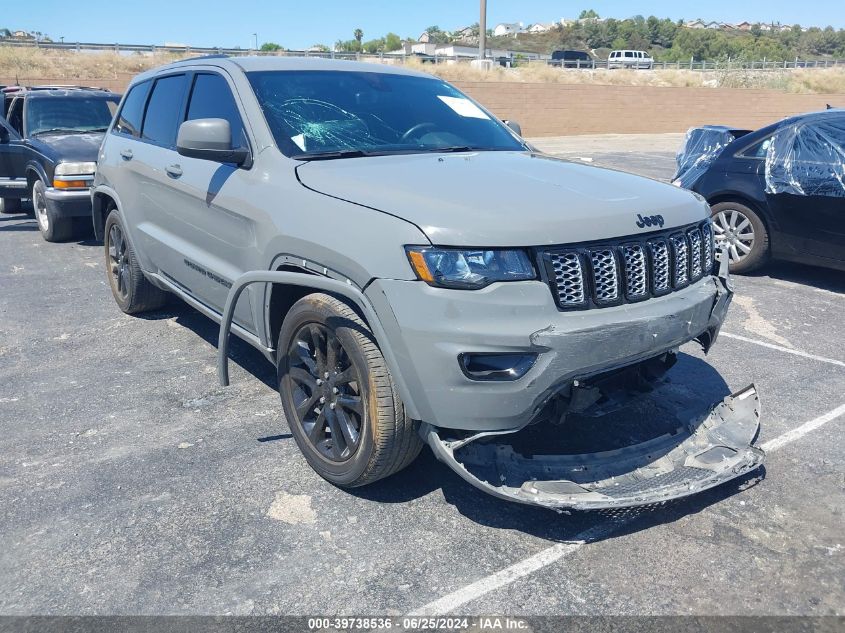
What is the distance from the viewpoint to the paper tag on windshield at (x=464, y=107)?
452cm

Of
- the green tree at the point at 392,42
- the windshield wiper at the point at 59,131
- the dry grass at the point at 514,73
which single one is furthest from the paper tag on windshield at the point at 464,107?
the green tree at the point at 392,42

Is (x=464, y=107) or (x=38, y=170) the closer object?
(x=464, y=107)

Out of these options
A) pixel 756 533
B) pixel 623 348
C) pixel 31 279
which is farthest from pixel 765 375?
pixel 31 279

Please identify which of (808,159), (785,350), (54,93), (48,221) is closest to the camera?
(785,350)

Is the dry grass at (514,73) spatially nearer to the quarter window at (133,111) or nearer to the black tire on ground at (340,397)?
the quarter window at (133,111)

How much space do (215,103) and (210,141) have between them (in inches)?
31.4

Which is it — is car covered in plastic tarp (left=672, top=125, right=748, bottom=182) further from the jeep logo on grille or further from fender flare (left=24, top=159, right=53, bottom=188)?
fender flare (left=24, top=159, right=53, bottom=188)

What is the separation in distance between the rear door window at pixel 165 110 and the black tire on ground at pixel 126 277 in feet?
2.80

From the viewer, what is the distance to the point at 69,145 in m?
8.91

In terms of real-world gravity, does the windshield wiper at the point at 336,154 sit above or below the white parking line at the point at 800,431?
above

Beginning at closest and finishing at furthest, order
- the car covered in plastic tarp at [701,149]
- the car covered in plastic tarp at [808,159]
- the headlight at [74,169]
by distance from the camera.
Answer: the car covered in plastic tarp at [808,159], the car covered in plastic tarp at [701,149], the headlight at [74,169]

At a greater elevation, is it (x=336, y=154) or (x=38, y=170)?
(x=336, y=154)

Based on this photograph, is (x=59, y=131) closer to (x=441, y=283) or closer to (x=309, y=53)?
(x=441, y=283)

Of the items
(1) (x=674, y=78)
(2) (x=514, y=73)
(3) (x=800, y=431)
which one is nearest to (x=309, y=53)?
(2) (x=514, y=73)
